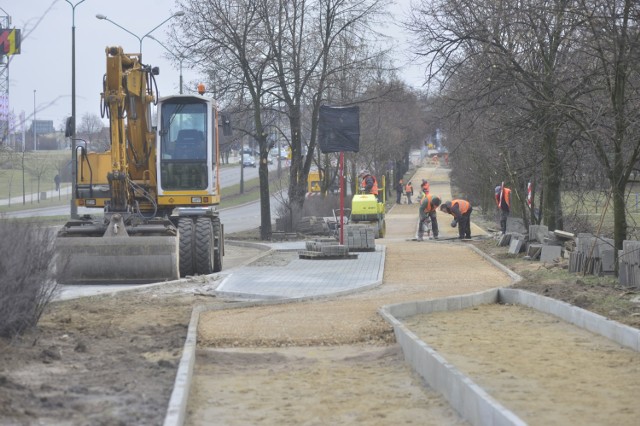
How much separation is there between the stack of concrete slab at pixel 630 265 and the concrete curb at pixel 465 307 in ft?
5.53

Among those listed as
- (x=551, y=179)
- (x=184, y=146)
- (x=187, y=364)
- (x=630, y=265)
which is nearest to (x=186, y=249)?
(x=184, y=146)

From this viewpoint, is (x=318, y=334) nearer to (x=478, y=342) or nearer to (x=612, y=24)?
(x=478, y=342)

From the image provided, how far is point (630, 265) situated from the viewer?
16.2 meters

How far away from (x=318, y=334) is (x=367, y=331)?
24.3 inches

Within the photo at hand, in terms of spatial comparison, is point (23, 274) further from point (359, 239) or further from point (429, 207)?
point (429, 207)

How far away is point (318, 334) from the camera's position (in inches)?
504

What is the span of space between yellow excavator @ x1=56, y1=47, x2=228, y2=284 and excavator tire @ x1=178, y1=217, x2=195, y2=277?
21 mm

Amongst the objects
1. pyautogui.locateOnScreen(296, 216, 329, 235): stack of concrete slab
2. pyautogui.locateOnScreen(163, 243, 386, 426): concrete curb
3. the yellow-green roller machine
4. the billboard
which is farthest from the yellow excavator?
pyautogui.locateOnScreen(296, 216, 329, 235): stack of concrete slab

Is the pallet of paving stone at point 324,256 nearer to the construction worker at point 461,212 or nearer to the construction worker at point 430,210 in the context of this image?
the construction worker at point 461,212

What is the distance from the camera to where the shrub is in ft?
32.7

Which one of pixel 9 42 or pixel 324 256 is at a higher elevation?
pixel 9 42

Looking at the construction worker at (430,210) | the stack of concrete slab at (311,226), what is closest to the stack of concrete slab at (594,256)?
the construction worker at (430,210)

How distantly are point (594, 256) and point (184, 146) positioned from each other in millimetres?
9208

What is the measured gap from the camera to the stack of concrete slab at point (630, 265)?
625 inches
